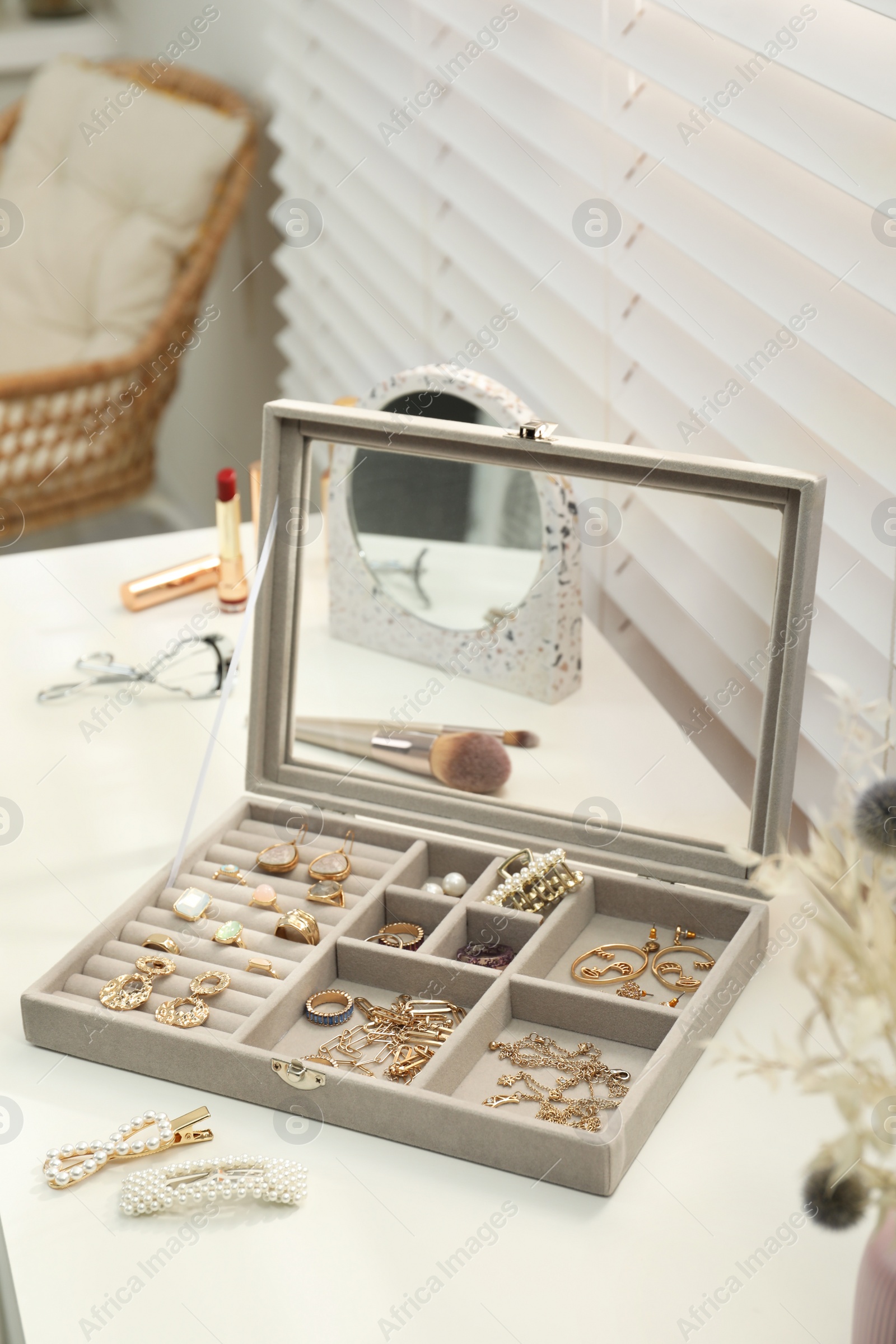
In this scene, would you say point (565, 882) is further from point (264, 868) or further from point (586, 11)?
point (586, 11)

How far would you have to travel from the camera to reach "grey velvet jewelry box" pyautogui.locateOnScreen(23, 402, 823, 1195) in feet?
2.92

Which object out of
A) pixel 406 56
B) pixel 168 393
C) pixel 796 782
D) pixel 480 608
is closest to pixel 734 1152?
pixel 796 782

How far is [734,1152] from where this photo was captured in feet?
2.89

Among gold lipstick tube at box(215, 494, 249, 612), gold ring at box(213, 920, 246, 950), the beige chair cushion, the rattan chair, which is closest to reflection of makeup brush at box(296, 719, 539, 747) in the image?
gold ring at box(213, 920, 246, 950)

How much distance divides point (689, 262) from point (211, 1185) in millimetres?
873

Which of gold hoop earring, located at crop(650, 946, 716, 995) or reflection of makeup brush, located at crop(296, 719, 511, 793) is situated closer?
gold hoop earring, located at crop(650, 946, 716, 995)

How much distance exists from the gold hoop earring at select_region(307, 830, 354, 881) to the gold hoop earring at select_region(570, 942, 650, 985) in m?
0.20

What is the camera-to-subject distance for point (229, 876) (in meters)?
1.12

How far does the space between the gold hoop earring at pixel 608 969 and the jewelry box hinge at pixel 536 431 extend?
1.30 feet

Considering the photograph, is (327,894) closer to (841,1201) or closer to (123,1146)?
(123,1146)

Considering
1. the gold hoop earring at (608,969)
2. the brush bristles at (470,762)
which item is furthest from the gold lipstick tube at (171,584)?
the gold hoop earring at (608,969)

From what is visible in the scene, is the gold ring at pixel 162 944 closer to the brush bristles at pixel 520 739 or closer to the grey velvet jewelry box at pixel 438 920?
the grey velvet jewelry box at pixel 438 920

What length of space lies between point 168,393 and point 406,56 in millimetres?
1078

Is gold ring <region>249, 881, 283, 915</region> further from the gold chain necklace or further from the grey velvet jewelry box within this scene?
the gold chain necklace
